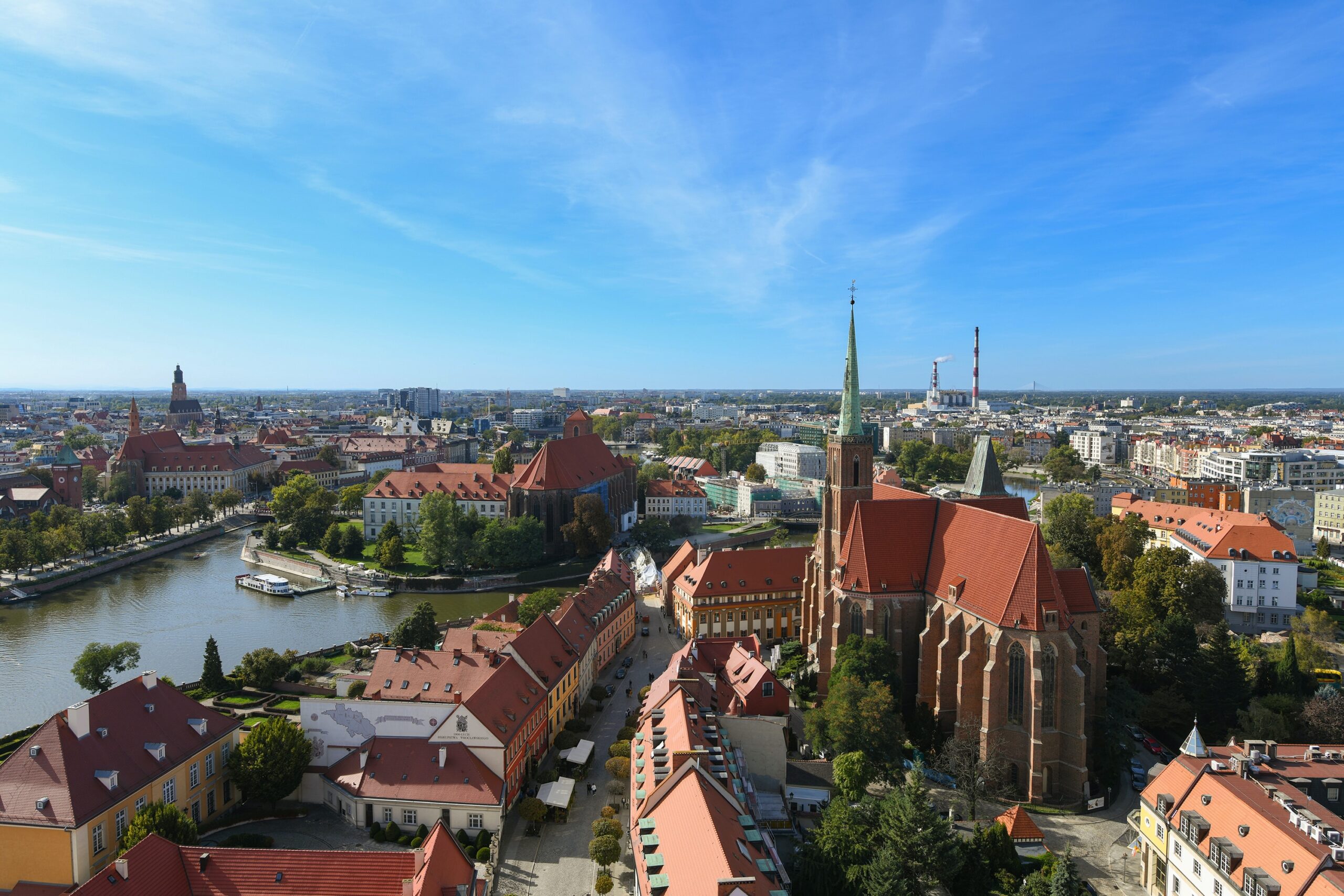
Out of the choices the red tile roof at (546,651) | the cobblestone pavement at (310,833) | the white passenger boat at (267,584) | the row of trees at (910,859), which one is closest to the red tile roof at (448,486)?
the white passenger boat at (267,584)

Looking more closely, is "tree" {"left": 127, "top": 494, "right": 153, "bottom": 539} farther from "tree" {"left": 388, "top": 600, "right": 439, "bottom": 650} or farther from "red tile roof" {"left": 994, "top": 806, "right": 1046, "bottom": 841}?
"red tile roof" {"left": 994, "top": 806, "right": 1046, "bottom": 841}

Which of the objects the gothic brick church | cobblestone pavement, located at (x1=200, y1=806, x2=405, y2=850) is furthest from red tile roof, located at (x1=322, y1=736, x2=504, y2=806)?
the gothic brick church

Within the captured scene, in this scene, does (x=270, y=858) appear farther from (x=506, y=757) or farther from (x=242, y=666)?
(x=242, y=666)

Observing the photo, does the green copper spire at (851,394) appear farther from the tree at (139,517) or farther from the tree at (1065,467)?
the tree at (1065,467)

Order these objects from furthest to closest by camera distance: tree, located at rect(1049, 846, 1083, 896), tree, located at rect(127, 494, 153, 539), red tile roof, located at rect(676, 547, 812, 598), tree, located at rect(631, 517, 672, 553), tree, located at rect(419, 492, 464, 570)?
tree, located at rect(127, 494, 153, 539)
tree, located at rect(631, 517, 672, 553)
tree, located at rect(419, 492, 464, 570)
red tile roof, located at rect(676, 547, 812, 598)
tree, located at rect(1049, 846, 1083, 896)

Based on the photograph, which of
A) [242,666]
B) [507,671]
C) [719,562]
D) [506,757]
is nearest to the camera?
[506,757]

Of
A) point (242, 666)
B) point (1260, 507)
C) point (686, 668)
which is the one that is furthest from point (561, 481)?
point (1260, 507)

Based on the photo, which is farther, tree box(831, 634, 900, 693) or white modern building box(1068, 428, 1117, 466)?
white modern building box(1068, 428, 1117, 466)
